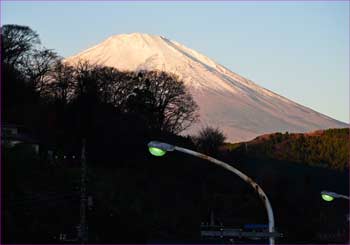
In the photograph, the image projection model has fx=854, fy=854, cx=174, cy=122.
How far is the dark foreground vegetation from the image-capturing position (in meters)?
57.5

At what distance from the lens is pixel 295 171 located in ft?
298

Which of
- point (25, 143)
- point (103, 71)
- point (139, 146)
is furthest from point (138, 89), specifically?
point (25, 143)

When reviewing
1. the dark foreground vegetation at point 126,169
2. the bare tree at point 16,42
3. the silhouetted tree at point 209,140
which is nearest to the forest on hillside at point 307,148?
the silhouetted tree at point 209,140

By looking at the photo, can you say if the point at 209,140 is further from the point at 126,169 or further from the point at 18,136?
the point at 18,136

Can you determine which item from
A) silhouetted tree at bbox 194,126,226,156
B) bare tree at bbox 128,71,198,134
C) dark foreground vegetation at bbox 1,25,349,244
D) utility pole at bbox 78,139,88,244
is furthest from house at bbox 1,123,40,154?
silhouetted tree at bbox 194,126,226,156

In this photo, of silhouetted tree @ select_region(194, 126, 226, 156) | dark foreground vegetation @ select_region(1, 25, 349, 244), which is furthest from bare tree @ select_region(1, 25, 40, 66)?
silhouetted tree @ select_region(194, 126, 226, 156)

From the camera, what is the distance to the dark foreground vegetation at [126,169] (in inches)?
2263

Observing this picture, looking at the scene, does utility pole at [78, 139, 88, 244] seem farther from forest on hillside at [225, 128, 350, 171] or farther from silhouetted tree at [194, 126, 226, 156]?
forest on hillside at [225, 128, 350, 171]

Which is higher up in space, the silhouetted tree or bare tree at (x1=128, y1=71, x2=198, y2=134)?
bare tree at (x1=128, y1=71, x2=198, y2=134)

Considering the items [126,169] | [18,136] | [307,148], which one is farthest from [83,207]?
[307,148]

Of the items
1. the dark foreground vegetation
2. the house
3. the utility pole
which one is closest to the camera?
the utility pole

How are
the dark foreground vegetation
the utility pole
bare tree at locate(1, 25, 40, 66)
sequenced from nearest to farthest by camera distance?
the utility pole → the dark foreground vegetation → bare tree at locate(1, 25, 40, 66)

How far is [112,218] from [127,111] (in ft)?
92.0

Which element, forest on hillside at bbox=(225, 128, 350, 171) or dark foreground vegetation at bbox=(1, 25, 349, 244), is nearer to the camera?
dark foreground vegetation at bbox=(1, 25, 349, 244)
